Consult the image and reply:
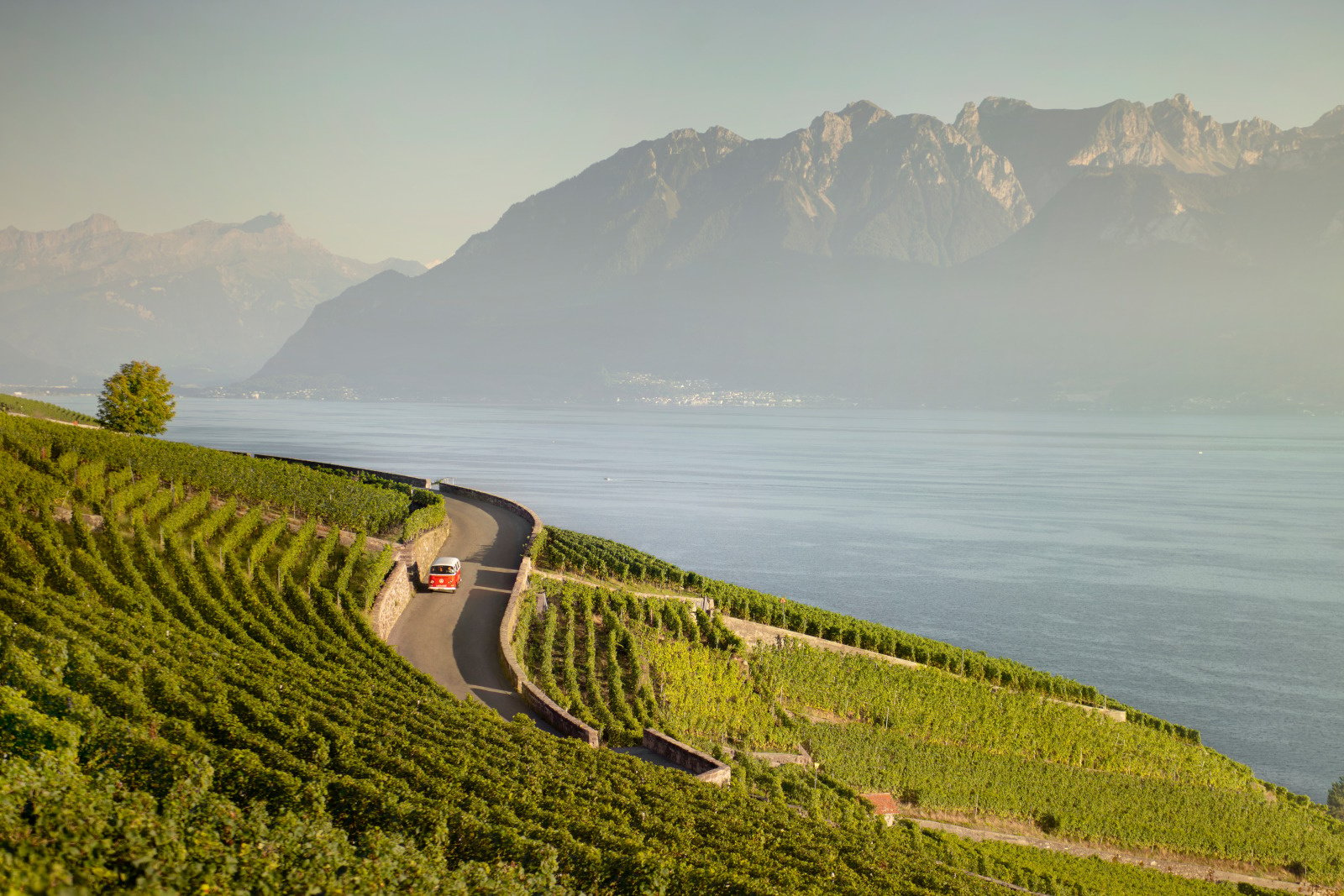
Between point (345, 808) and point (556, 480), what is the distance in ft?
435

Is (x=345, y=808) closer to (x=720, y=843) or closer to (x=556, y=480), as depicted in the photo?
(x=720, y=843)

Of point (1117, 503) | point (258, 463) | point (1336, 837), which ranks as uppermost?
point (1117, 503)

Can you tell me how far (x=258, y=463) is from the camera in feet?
179

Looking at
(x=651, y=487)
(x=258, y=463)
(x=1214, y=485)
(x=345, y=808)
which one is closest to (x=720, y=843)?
(x=345, y=808)

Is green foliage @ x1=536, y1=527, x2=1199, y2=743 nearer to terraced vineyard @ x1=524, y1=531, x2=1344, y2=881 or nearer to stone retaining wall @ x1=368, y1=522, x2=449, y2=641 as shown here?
terraced vineyard @ x1=524, y1=531, x2=1344, y2=881

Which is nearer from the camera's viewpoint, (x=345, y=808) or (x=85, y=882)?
(x=85, y=882)

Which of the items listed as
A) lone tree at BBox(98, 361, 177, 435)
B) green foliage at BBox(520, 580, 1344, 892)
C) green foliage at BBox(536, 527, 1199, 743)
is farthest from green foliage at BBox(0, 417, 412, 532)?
lone tree at BBox(98, 361, 177, 435)

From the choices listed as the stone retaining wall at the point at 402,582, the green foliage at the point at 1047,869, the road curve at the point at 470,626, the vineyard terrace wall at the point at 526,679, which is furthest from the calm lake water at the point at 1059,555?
the stone retaining wall at the point at 402,582

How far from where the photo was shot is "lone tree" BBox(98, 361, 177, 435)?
68.1m

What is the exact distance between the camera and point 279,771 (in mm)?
16109

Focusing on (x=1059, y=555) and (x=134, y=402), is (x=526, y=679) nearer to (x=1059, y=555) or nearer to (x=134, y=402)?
(x=134, y=402)

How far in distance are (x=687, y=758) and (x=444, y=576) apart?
1671 cm

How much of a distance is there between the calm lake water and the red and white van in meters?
39.4

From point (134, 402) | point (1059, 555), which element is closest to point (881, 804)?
point (134, 402)
